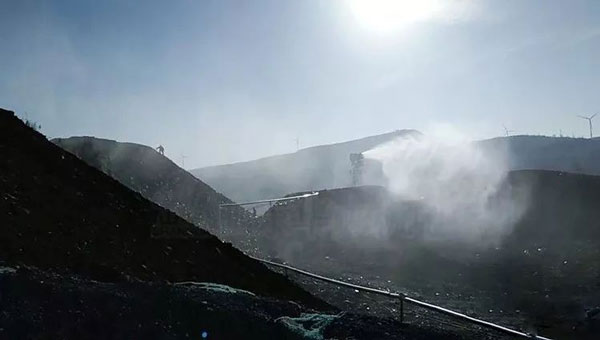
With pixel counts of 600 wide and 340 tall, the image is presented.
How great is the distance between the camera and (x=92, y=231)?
14.0m

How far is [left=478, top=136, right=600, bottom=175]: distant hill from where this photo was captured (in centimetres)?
8862

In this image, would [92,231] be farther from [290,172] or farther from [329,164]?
[329,164]

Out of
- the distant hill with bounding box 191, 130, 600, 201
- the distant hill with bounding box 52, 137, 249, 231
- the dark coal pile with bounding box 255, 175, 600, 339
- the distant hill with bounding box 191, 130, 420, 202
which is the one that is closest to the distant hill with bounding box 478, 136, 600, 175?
the distant hill with bounding box 191, 130, 600, 201

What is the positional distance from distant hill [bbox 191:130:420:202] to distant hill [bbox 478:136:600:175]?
16.6 meters

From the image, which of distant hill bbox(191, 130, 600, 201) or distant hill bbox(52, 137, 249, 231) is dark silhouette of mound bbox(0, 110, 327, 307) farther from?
distant hill bbox(191, 130, 600, 201)

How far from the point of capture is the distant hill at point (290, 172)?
98.4 m

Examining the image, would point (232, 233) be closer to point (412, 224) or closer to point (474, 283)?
point (412, 224)

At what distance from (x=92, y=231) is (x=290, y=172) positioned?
97.1 metres

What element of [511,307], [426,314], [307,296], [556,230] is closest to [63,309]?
[307,296]

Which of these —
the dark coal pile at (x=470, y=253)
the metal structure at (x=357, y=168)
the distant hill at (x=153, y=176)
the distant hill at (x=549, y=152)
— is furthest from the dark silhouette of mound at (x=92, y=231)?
the distant hill at (x=549, y=152)

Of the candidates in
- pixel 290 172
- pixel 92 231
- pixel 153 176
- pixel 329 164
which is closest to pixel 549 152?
pixel 329 164

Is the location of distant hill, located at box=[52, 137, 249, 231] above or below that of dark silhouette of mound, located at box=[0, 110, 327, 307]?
above

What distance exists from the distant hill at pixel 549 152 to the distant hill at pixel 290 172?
16.6 meters

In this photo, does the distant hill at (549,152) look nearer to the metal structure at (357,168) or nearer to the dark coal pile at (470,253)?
the metal structure at (357,168)
